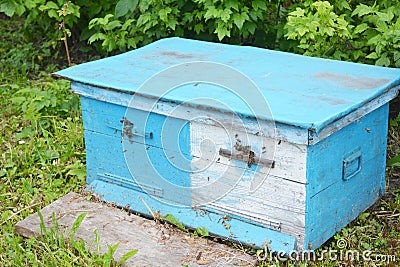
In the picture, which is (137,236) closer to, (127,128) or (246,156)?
(127,128)

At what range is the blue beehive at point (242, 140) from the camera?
3035mm

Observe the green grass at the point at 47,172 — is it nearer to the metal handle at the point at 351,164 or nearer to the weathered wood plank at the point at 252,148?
the metal handle at the point at 351,164

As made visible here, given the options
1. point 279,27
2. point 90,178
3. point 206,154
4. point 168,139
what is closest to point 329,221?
point 206,154

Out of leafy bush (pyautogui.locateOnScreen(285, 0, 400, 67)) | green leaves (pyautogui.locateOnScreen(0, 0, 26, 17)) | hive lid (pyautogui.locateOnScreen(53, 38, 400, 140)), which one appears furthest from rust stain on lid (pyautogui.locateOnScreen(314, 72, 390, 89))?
Result: green leaves (pyautogui.locateOnScreen(0, 0, 26, 17))

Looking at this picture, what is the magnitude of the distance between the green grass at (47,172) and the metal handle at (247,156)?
1.52 feet

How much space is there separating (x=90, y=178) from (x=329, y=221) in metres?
1.41

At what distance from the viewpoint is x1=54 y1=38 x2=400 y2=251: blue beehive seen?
3035mm

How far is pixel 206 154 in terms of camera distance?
328cm

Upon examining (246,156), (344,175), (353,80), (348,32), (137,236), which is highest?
(348,32)

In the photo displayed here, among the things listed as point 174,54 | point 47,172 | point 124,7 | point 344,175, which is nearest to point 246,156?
point 344,175

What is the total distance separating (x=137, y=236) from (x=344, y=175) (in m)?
1.06

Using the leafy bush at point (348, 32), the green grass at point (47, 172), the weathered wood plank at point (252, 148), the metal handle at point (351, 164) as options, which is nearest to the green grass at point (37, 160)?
the green grass at point (47, 172)

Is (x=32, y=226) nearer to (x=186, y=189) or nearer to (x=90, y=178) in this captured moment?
(x=90, y=178)

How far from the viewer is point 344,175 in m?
3.22
